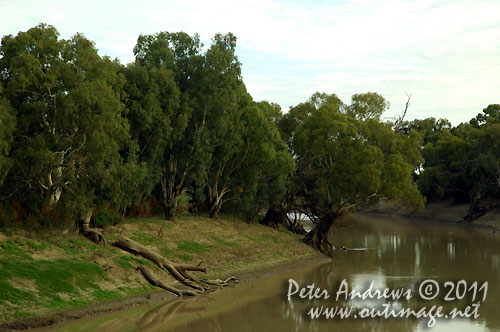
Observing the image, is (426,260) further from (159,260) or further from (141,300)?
(141,300)

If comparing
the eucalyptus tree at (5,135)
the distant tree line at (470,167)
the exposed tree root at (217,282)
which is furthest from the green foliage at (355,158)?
the distant tree line at (470,167)

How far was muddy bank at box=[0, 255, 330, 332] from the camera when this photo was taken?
25.2 metres

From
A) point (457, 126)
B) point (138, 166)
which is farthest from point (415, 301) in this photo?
point (457, 126)

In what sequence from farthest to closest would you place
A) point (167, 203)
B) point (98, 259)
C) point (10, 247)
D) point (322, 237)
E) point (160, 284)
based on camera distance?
point (322, 237) < point (167, 203) < point (160, 284) < point (98, 259) < point (10, 247)

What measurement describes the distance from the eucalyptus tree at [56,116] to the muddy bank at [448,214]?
211 feet

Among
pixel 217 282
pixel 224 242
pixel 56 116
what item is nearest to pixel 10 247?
pixel 56 116

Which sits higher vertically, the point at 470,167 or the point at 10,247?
the point at 470,167

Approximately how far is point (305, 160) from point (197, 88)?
19.3 m

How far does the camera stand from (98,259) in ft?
112

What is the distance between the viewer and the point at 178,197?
164 ft

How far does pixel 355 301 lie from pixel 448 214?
82893 mm

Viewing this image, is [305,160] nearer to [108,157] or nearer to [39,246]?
[108,157]

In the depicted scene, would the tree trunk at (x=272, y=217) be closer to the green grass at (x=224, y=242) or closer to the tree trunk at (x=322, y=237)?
the tree trunk at (x=322, y=237)

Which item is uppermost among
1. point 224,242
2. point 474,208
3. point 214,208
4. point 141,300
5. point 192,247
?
point 214,208
